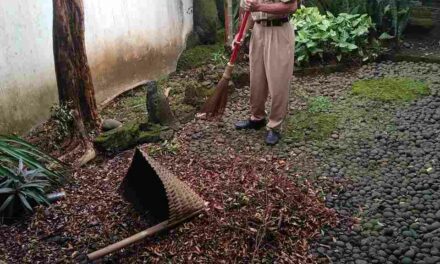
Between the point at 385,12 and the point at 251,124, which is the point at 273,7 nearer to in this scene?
the point at 251,124

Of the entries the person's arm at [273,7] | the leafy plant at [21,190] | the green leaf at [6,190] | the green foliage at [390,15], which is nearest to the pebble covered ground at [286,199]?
the leafy plant at [21,190]

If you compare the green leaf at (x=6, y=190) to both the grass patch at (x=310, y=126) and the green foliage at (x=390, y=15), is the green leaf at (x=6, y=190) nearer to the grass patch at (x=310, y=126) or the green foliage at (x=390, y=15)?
the grass patch at (x=310, y=126)

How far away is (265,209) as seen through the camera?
3.06 meters

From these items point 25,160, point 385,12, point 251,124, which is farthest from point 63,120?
point 385,12

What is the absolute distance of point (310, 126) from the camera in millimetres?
4500

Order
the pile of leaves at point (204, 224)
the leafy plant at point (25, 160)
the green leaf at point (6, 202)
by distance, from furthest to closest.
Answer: the leafy plant at point (25, 160) < the green leaf at point (6, 202) < the pile of leaves at point (204, 224)

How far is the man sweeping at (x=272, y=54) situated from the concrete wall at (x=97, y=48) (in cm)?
197

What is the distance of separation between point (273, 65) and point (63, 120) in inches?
75.9

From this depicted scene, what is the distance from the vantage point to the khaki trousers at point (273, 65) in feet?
12.9

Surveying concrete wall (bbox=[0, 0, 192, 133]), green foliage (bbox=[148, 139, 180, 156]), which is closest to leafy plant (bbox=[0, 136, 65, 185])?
green foliage (bbox=[148, 139, 180, 156])

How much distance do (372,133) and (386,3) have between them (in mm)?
3024

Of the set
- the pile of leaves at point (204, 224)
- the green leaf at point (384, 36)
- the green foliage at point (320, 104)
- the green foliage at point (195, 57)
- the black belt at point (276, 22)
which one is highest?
the black belt at point (276, 22)

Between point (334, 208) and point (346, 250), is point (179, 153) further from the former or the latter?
point (346, 250)

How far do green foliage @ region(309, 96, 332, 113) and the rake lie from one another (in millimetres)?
2290
